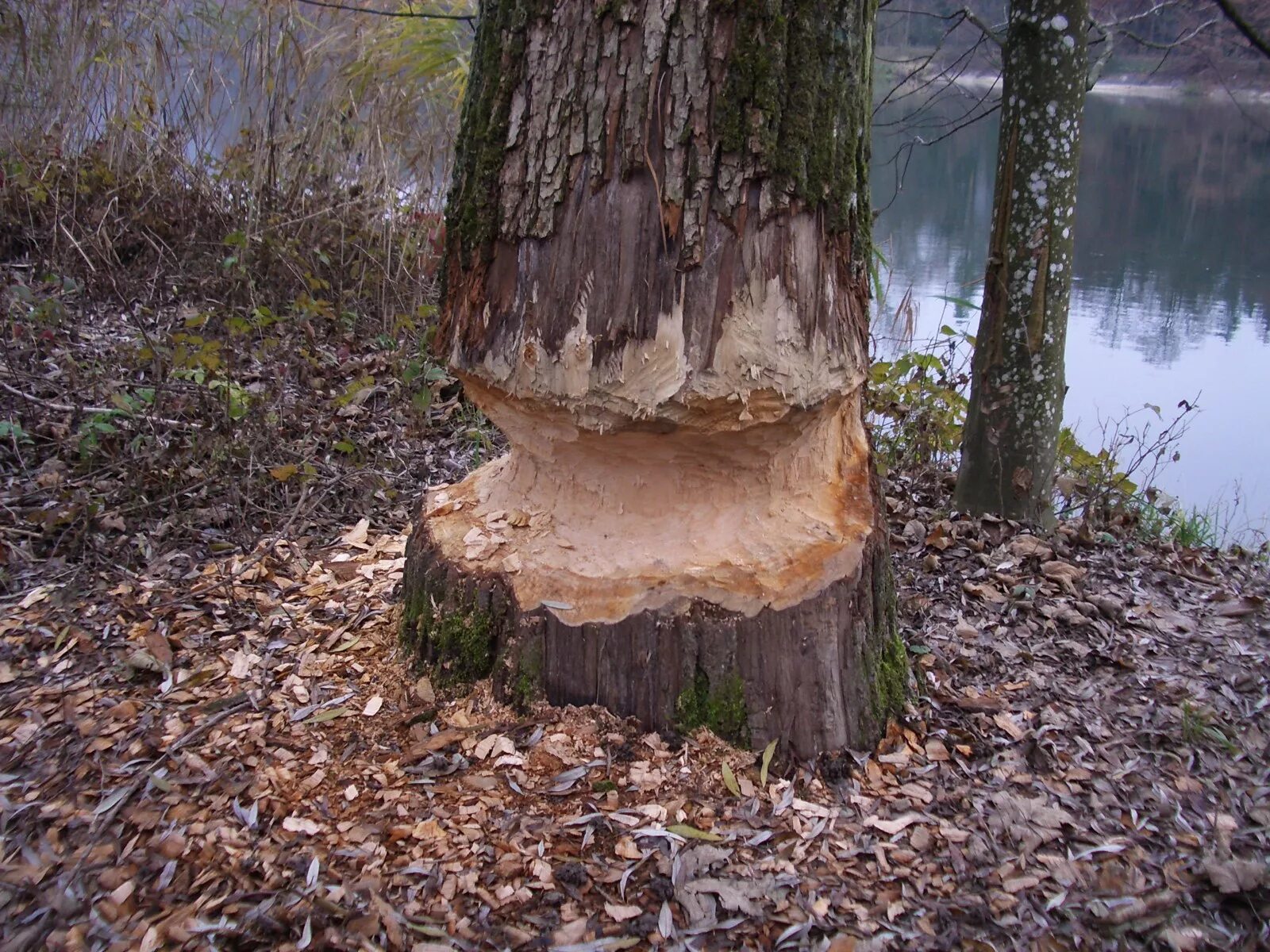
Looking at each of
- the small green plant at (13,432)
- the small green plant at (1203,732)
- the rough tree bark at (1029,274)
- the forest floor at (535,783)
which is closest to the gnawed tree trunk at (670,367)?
the forest floor at (535,783)

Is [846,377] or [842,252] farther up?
[842,252]

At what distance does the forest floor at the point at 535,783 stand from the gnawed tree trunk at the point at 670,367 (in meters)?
0.15

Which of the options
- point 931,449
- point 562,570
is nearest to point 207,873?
point 562,570

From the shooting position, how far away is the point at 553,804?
1.80m

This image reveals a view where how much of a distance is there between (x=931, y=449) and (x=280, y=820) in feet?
11.1

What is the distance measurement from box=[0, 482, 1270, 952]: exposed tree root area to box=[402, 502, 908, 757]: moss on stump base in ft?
0.18

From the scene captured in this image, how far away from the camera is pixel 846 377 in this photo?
6.31 ft

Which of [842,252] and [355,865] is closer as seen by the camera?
[355,865]

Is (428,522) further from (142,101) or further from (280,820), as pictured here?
(142,101)

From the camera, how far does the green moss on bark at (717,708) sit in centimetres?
193

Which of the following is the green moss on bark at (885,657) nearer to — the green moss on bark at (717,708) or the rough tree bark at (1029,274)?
the green moss on bark at (717,708)

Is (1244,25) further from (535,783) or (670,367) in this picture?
(535,783)

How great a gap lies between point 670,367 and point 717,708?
2.37 feet

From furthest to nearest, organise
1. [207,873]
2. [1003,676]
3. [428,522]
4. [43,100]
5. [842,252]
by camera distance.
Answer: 1. [43,100]
2. [1003,676]
3. [428,522]
4. [842,252]
5. [207,873]
